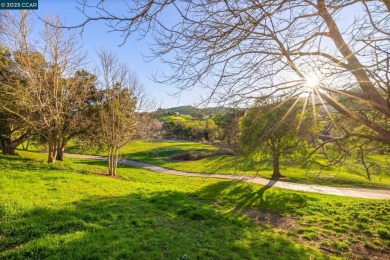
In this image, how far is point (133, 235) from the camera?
6.01m

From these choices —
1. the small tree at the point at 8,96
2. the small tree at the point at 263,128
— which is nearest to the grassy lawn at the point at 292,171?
the small tree at the point at 263,128

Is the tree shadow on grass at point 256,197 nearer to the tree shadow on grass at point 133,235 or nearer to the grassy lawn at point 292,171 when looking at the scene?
the grassy lawn at point 292,171

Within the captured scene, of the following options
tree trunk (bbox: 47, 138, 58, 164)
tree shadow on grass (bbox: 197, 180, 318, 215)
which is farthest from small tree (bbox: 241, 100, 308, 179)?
tree trunk (bbox: 47, 138, 58, 164)

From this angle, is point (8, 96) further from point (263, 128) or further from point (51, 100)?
point (263, 128)

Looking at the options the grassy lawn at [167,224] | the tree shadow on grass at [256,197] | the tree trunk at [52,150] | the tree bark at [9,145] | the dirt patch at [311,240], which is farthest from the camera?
the tree bark at [9,145]

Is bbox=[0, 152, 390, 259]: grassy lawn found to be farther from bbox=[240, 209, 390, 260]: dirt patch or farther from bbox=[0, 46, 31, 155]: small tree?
bbox=[0, 46, 31, 155]: small tree

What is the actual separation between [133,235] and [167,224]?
64.1 inches

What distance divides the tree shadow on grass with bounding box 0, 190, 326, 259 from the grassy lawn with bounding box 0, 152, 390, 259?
22 millimetres

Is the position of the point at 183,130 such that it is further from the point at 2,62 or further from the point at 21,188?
the point at 21,188

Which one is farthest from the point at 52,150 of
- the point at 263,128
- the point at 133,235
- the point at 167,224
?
the point at 263,128

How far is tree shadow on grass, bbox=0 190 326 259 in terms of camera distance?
490cm

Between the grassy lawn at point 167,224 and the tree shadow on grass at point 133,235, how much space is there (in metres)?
0.02

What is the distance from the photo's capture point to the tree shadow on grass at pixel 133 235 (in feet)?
16.1

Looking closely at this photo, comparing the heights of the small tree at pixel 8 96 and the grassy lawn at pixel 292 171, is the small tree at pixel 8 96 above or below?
above
